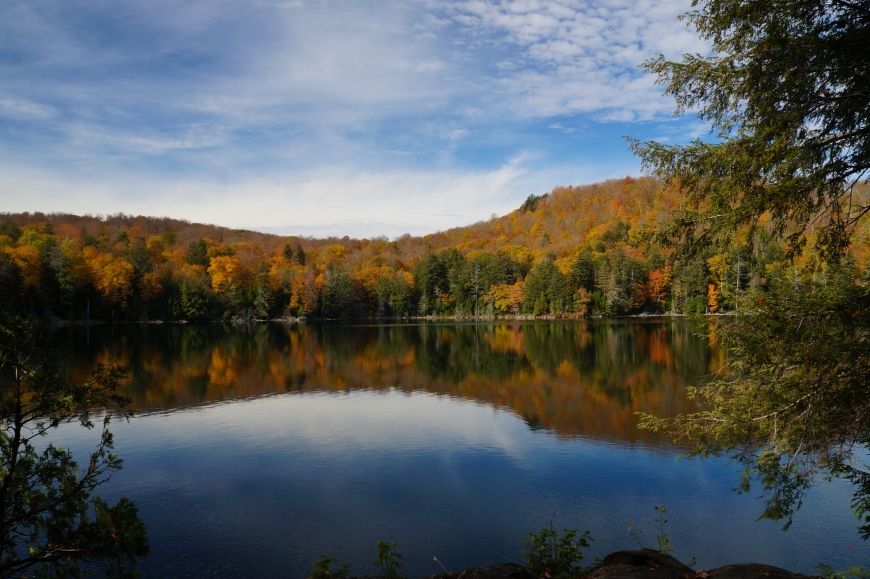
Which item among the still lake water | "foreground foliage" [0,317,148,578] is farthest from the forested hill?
"foreground foliage" [0,317,148,578]

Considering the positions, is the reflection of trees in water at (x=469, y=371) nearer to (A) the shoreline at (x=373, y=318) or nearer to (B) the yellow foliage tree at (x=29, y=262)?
(B) the yellow foliage tree at (x=29, y=262)

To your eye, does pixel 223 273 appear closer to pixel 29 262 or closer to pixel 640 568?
pixel 29 262

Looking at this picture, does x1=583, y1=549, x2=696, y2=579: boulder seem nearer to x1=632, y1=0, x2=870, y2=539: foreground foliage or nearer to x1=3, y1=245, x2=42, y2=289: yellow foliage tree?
x1=632, y1=0, x2=870, y2=539: foreground foliage

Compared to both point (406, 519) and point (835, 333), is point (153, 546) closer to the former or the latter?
point (406, 519)

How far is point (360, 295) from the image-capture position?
89.2 meters

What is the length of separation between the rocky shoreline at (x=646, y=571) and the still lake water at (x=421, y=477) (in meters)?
1.75

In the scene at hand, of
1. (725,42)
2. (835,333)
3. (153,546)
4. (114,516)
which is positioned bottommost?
(153,546)

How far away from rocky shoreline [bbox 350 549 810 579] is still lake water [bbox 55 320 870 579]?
1746mm

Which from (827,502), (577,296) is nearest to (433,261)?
(577,296)

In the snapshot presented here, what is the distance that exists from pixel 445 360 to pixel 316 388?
9.98 meters

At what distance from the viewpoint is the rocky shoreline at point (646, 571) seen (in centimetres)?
523

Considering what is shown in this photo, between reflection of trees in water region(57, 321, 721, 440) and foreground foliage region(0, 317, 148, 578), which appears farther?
reflection of trees in water region(57, 321, 721, 440)

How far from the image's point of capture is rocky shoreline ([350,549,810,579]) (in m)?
5.23

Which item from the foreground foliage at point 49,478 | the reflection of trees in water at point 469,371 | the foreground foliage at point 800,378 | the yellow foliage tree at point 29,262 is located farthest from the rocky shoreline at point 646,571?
the yellow foliage tree at point 29,262
